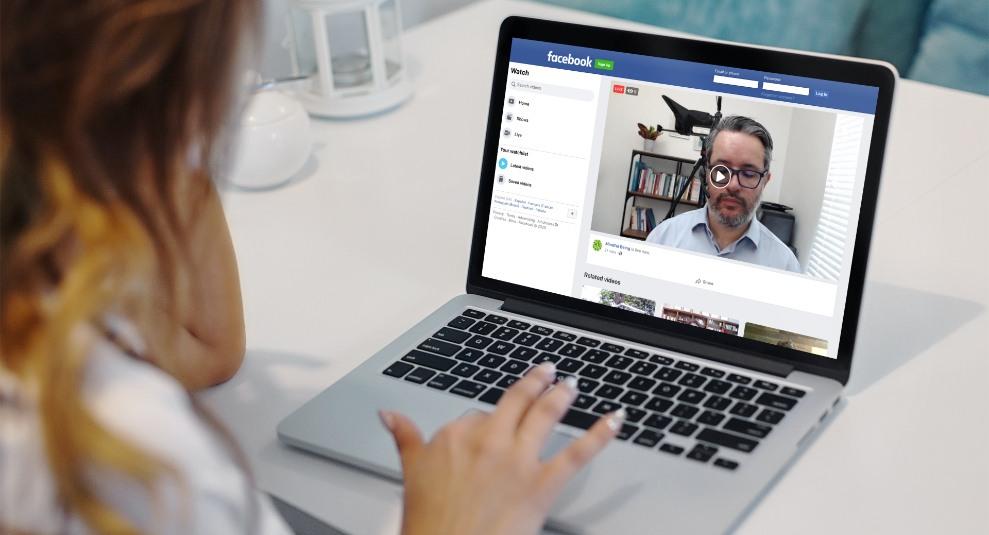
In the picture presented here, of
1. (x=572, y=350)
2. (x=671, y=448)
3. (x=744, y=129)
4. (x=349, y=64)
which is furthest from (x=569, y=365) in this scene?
(x=349, y=64)

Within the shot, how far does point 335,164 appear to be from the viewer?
120 cm

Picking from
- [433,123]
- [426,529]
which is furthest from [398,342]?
[433,123]

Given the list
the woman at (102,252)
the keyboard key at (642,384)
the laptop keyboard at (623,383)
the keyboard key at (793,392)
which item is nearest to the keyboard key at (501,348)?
the laptop keyboard at (623,383)

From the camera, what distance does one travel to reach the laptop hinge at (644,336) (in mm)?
772

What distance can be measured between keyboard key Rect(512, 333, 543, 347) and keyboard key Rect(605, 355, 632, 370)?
6cm

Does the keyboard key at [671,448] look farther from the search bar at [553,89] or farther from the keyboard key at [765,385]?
the search bar at [553,89]

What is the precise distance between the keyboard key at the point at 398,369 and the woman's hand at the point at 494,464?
0.11 m

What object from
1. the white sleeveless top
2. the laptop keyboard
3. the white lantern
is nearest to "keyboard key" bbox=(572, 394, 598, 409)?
the laptop keyboard

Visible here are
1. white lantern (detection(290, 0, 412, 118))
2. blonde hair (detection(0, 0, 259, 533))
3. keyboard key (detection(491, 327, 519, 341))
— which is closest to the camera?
blonde hair (detection(0, 0, 259, 533))

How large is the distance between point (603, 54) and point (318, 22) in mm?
549

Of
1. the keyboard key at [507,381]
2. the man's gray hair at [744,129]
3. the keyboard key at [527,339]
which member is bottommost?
the keyboard key at [507,381]

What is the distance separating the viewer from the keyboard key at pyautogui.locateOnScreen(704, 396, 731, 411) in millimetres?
726

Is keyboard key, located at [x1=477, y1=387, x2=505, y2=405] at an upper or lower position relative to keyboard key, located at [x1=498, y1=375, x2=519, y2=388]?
lower

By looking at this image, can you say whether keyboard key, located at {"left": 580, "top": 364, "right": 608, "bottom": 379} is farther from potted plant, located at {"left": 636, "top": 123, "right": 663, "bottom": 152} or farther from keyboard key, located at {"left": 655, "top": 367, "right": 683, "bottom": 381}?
potted plant, located at {"left": 636, "top": 123, "right": 663, "bottom": 152}
